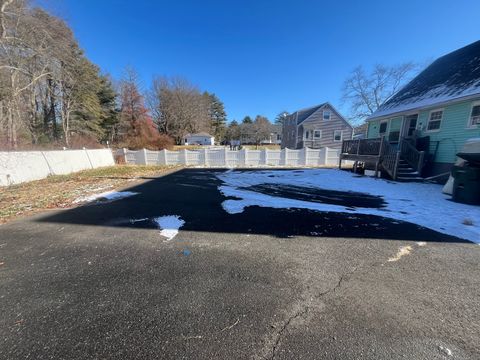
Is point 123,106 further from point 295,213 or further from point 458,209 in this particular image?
point 458,209

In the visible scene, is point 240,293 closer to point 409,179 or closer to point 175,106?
point 409,179

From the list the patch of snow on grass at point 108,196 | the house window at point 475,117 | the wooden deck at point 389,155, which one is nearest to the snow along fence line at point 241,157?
the wooden deck at point 389,155

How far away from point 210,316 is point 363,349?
129 centimetres

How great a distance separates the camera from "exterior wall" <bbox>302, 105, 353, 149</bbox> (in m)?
26.0

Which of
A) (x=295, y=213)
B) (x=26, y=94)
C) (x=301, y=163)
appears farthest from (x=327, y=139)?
(x=26, y=94)

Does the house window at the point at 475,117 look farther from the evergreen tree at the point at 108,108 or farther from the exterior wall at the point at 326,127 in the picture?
the evergreen tree at the point at 108,108

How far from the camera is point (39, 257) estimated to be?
3189 mm

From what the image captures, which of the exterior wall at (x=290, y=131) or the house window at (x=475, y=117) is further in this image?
the exterior wall at (x=290, y=131)

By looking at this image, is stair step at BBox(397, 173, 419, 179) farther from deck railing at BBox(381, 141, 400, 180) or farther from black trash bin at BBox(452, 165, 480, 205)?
black trash bin at BBox(452, 165, 480, 205)

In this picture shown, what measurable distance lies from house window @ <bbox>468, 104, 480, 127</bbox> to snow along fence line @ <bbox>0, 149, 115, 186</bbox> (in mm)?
18799

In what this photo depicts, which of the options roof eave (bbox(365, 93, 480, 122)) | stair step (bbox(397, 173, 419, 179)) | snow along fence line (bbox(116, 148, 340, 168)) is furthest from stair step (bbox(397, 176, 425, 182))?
snow along fence line (bbox(116, 148, 340, 168))

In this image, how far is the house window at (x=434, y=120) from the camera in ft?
31.4

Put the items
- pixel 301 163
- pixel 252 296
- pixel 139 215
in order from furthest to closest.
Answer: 1. pixel 301 163
2. pixel 139 215
3. pixel 252 296

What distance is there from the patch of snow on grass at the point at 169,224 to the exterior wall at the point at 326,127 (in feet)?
80.3
